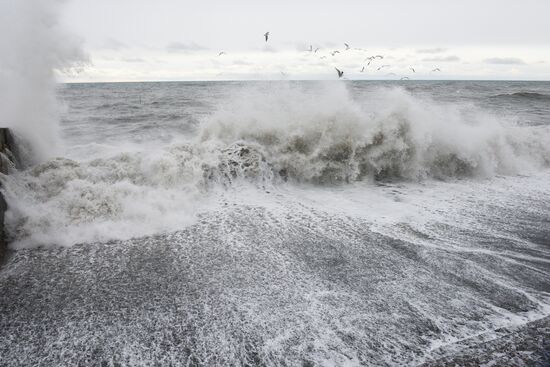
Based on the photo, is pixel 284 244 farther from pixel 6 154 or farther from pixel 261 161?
pixel 6 154

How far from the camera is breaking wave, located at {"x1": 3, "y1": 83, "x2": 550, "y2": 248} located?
16.5 ft

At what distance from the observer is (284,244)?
4504 mm

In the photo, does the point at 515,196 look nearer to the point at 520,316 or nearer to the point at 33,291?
the point at 520,316

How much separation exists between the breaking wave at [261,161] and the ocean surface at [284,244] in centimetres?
4

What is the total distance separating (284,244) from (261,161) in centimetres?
327

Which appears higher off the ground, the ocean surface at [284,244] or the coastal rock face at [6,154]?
the coastal rock face at [6,154]

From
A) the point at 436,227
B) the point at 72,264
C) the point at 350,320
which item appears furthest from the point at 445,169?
the point at 72,264

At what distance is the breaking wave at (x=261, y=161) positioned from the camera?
5.02m

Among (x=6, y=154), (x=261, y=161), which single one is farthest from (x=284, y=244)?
(x=6, y=154)

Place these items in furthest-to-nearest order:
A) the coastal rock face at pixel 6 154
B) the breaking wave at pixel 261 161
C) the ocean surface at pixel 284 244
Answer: the coastal rock face at pixel 6 154 → the breaking wave at pixel 261 161 → the ocean surface at pixel 284 244

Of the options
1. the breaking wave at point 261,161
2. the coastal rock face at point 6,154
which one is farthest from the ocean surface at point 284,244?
the coastal rock face at point 6,154

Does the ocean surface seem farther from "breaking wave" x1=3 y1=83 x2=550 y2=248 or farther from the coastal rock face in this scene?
the coastal rock face

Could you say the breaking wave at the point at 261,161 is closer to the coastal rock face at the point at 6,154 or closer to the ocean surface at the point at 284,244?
the ocean surface at the point at 284,244

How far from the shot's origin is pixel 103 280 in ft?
12.1
